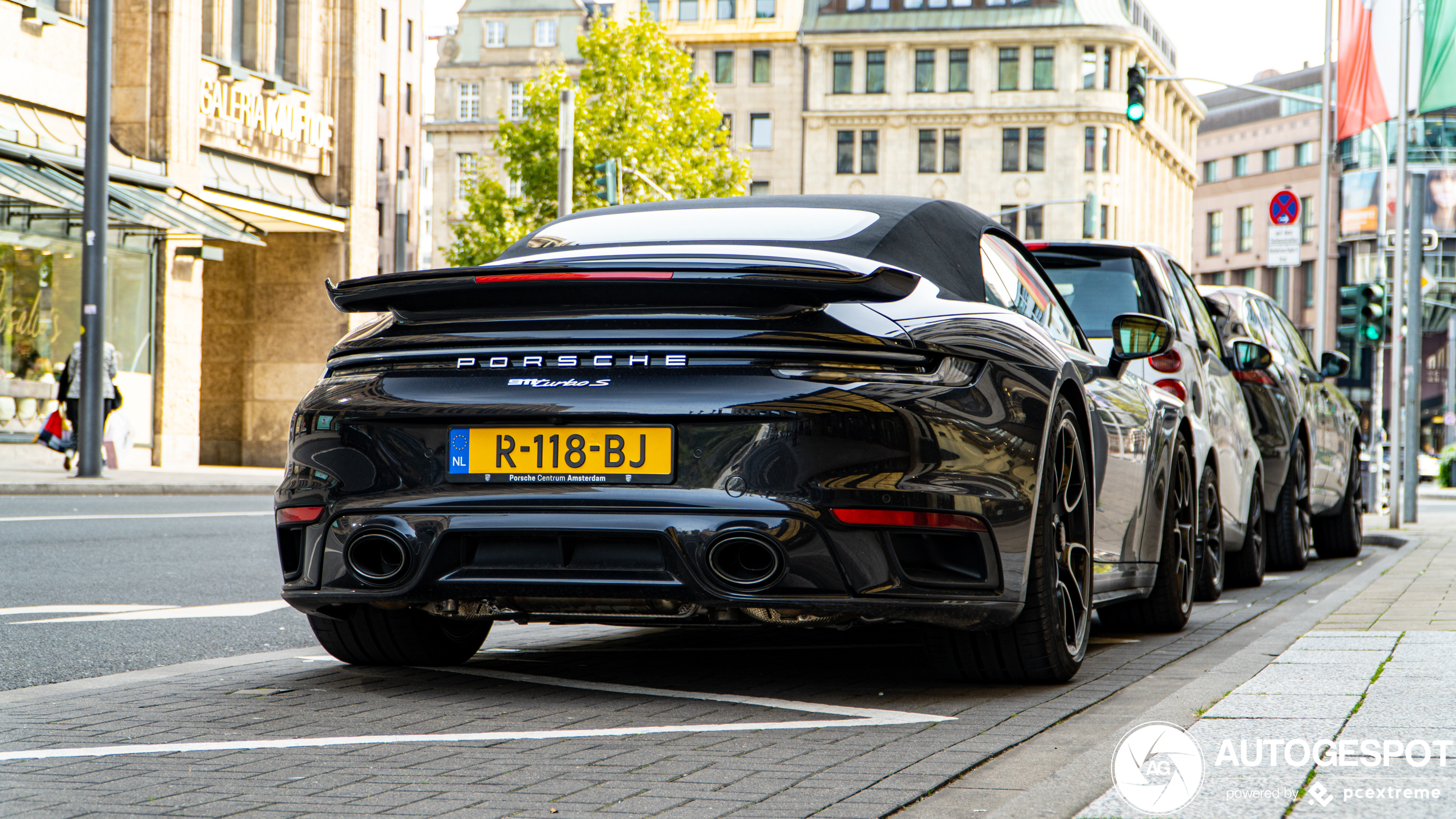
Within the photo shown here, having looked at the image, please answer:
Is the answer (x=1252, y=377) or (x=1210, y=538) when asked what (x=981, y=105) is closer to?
(x=1252, y=377)

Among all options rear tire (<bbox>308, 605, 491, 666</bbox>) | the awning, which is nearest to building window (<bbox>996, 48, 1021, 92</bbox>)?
the awning

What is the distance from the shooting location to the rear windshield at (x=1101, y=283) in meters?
8.09

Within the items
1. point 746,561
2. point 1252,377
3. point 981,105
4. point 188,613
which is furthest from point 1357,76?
point 981,105

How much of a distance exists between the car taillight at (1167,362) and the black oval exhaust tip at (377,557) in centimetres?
427

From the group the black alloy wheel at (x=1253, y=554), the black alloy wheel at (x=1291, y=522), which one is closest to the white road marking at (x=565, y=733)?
the black alloy wheel at (x=1253, y=554)

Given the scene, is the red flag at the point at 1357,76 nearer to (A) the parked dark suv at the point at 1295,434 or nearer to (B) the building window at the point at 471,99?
(A) the parked dark suv at the point at 1295,434

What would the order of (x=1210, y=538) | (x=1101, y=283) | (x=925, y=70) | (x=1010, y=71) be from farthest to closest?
(x=925, y=70) → (x=1010, y=71) → (x=1101, y=283) → (x=1210, y=538)

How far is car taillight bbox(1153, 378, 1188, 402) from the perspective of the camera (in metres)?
7.55

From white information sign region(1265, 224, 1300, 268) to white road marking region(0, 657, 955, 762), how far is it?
1688 cm

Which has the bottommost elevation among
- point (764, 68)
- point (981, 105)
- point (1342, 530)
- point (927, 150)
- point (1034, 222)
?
point (1342, 530)

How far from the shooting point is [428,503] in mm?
4430

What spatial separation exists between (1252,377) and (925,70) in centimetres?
7100

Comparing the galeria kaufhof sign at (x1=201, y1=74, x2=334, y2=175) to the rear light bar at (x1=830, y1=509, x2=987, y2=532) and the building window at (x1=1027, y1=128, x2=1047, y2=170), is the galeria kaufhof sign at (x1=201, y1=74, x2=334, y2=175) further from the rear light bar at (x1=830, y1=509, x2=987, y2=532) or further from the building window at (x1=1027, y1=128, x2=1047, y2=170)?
the building window at (x1=1027, y1=128, x2=1047, y2=170)

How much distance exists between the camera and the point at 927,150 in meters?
79.2
